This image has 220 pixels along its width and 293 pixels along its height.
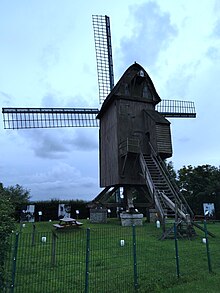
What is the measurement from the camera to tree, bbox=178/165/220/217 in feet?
79.3

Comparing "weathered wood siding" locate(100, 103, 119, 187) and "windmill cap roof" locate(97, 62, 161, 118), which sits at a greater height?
"windmill cap roof" locate(97, 62, 161, 118)

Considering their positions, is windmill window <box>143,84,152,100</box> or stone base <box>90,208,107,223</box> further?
windmill window <box>143,84,152,100</box>

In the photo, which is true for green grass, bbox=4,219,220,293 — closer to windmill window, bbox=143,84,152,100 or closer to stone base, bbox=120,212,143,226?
stone base, bbox=120,212,143,226

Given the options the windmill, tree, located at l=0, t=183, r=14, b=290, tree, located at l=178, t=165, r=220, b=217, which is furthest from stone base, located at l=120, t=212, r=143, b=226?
tree, located at l=178, t=165, r=220, b=217

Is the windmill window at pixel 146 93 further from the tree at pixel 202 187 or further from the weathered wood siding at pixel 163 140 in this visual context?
the tree at pixel 202 187

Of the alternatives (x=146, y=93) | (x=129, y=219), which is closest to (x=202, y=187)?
(x=146, y=93)

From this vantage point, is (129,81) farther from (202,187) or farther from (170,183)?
(202,187)

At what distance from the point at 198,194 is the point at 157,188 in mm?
13205

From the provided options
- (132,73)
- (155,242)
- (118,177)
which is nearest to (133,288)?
(155,242)

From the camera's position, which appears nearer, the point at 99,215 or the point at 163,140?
the point at 163,140

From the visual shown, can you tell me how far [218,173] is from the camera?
82.2 ft

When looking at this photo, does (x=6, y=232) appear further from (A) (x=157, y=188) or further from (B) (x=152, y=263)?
(A) (x=157, y=188)

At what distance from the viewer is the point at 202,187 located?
2555cm

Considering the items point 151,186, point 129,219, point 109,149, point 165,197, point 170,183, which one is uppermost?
point 109,149
